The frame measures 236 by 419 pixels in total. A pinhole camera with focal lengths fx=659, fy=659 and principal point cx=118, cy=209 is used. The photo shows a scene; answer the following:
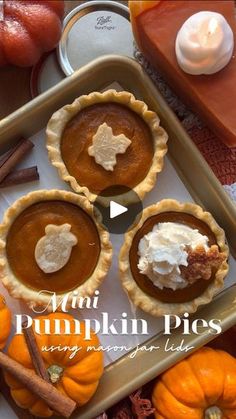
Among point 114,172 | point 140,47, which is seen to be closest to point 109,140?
point 114,172

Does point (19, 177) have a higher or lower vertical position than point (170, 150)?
higher

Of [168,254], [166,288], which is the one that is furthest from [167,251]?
[166,288]

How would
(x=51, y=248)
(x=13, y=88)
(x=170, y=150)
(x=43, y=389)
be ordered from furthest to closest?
(x=13, y=88)
(x=170, y=150)
(x=51, y=248)
(x=43, y=389)

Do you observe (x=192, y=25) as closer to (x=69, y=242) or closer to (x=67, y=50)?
(x=67, y=50)

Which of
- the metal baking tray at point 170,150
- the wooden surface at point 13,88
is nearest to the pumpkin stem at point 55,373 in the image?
the metal baking tray at point 170,150

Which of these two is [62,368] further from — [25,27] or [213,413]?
[25,27]

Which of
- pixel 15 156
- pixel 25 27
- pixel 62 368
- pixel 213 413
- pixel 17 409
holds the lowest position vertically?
pixel 213 413

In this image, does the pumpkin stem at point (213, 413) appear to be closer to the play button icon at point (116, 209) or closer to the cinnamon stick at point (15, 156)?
the play button icon at point (116, 209)

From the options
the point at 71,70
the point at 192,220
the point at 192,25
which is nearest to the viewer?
the point at 192,25
